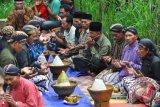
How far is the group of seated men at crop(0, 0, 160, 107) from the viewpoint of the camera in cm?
565

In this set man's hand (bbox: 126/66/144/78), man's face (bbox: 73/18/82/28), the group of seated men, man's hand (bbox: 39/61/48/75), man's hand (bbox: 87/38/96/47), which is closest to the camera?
A: the group of seated men

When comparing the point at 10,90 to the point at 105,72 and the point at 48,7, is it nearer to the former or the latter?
the point at 105,72

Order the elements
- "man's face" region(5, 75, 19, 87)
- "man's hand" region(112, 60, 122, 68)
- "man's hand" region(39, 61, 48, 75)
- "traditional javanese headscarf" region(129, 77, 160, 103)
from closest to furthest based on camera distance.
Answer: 1. "man's face" region(5, 75, 19, 87)
2. "traditional javanese headscarf" region(129, 77, 160, 103)
3. "man's hand" region(39, 61, 48, 75)
4. "man's hand" region(112, 60, 122, 68)

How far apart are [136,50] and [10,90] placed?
266 cm

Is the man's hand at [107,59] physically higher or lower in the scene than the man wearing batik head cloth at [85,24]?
lower

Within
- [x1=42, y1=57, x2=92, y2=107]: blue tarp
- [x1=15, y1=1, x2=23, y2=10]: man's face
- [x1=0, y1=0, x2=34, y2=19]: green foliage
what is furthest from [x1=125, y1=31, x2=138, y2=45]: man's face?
[x1=0, y1=0, x2=34, y2=19]: green foliage

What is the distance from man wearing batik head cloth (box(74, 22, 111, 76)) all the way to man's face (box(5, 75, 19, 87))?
9.77 feet

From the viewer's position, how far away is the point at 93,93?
658cm

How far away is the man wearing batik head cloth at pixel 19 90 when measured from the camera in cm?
551

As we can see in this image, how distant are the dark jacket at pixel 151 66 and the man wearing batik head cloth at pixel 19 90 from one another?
1.97 metres

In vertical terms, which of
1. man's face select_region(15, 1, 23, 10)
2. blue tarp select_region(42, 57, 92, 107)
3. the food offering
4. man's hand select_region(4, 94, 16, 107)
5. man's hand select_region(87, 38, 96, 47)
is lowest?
blue tarp select_region(42, 57, 92, 107)

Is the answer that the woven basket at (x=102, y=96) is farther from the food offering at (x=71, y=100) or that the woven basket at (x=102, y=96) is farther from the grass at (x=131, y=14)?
the grass at (x=131, y=14)

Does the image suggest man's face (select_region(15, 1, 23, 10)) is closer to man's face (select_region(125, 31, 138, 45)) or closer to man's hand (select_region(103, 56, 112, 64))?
man's hand (select_region(103, 56, 112, 64))

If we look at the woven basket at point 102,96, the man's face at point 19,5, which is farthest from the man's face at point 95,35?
the man's face at point 19,5
